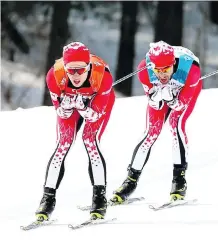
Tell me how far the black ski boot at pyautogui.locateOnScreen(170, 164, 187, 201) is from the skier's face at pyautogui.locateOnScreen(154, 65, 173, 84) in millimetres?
927

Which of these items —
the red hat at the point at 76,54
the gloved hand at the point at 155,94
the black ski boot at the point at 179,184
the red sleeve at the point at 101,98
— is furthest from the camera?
the black ski boot at the point at 179,184

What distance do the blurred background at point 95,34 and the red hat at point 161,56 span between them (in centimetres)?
1171

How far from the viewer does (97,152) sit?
7012 mm

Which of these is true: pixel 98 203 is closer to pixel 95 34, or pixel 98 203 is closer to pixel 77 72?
pixel 77 72

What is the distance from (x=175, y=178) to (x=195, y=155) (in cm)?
219

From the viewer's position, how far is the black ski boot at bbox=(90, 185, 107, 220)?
23.3 feet

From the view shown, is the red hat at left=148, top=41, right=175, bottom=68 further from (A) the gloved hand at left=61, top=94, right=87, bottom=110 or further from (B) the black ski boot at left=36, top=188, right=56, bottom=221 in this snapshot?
(B) the black ski boot at left=36, top=188, right=56, bottom=221

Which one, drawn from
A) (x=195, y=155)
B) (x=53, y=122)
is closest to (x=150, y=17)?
(x=53, y=122)

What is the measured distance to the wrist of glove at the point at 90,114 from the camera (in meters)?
6.78

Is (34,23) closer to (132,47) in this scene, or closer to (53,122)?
(132,47)

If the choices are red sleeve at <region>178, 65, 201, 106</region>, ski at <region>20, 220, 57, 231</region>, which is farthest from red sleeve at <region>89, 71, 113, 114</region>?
ski at <region>20, 220, 57, 231</region>

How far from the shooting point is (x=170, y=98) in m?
7.30

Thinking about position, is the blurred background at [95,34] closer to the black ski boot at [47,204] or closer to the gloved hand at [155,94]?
the gloved hand at [155,94]

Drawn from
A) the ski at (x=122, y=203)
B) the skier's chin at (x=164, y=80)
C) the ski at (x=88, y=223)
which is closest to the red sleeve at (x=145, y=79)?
the skier's chin at (x=164, y=80)
